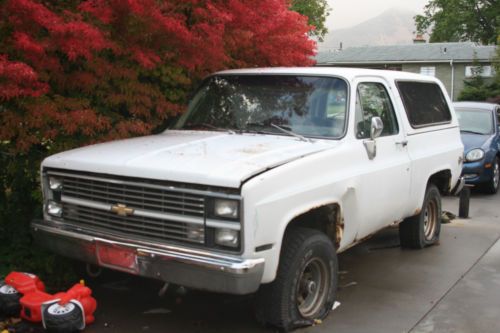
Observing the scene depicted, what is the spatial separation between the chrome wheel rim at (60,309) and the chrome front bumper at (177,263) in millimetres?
337

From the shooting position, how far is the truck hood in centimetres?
369

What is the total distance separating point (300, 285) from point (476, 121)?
8.01m

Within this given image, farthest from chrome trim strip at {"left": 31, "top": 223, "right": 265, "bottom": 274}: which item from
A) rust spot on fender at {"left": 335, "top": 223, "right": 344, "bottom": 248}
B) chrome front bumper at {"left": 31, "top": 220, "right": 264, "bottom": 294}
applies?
rust spot on fender at {"left": 335, "top": 223, "right": 344, "bottom": 248}

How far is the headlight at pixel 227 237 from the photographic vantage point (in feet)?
11.8

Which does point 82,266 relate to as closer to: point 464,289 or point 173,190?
point 173,190

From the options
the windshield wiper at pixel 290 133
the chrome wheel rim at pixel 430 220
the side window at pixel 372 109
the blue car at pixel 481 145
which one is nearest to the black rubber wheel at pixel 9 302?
the windshield wiper at pixel 290 133

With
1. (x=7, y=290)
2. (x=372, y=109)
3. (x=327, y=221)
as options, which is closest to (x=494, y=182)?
(x=372, y=109)

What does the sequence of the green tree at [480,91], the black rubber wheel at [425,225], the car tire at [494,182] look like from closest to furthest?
the black rubber wheel at [425,225] < the car tire at [494,182] < the green tree at [480,91]

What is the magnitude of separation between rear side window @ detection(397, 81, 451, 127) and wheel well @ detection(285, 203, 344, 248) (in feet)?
6.12

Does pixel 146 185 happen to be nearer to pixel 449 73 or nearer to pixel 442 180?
pixel 442 180

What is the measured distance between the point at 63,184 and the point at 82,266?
4.38ft

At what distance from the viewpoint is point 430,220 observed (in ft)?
22.1

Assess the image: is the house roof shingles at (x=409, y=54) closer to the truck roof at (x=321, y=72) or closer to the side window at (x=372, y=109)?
the side window at (x=372, y=109)

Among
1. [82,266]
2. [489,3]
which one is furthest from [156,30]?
[489,3]
